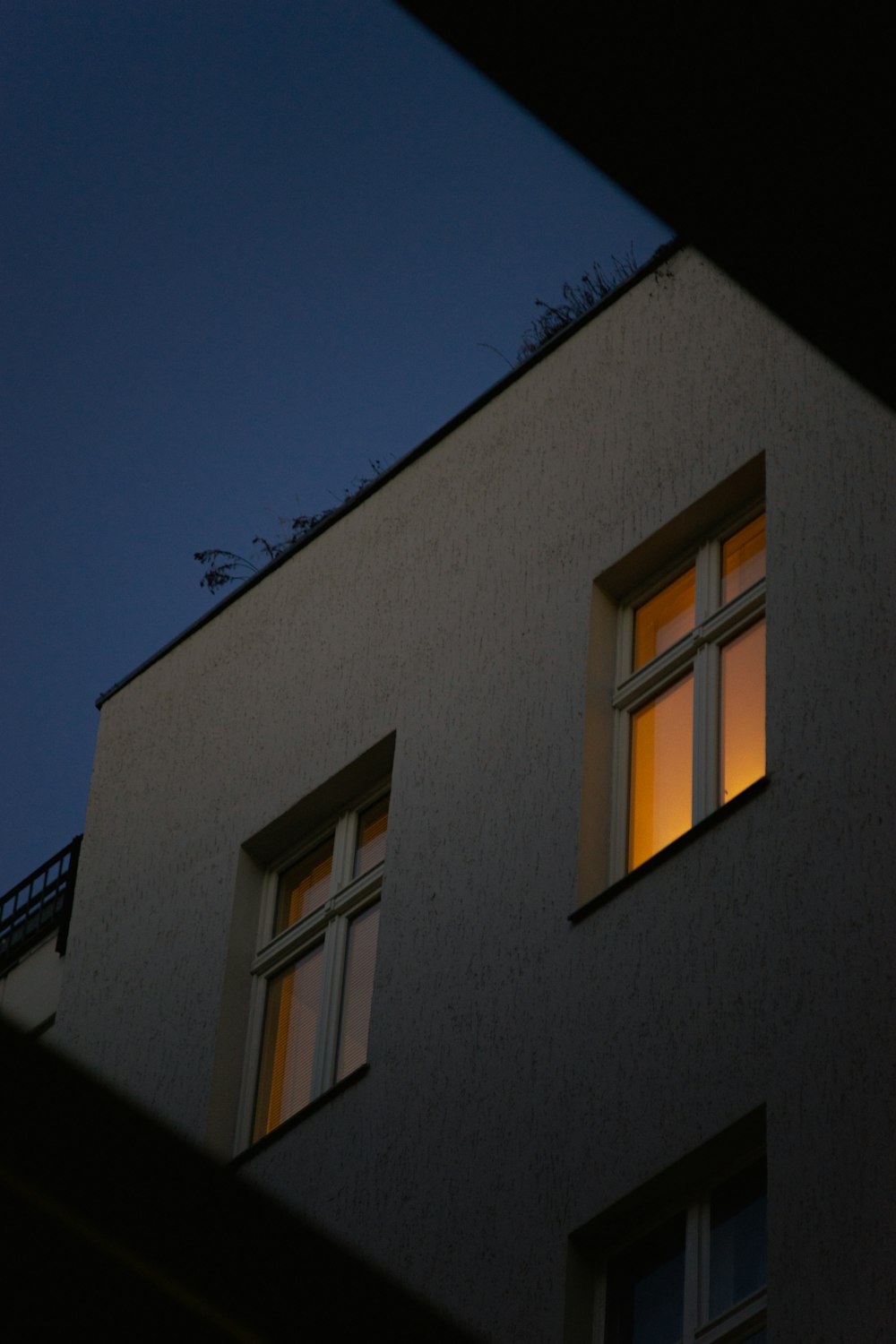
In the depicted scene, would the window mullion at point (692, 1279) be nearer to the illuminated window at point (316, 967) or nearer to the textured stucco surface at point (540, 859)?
the textured stucco surface at point (540, 859)

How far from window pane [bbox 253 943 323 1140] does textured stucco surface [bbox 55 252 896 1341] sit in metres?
0.16

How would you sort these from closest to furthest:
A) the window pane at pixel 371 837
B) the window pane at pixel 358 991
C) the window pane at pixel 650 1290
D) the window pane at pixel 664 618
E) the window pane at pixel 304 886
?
the window pane at pixel 650 1290, the window pane at pixel 664 618, the window pane at pixel 358 991, the window pane at pixel 371 837, the window pane at pixel 304 886

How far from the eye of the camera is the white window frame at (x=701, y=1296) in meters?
6.38

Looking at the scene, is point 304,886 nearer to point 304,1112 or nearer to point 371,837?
point 371,837

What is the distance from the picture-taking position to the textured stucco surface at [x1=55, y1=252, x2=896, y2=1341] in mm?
6715

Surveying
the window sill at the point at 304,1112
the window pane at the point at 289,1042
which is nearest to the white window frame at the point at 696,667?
the window sill at the point at 304,1112

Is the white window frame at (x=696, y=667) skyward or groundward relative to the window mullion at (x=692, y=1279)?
skyward

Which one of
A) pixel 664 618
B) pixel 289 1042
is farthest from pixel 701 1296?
pixel 289 1042

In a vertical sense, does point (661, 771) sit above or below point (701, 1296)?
above

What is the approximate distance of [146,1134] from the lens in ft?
7.00

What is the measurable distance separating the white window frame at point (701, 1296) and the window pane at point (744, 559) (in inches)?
106

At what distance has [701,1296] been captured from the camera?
6688 millimetres

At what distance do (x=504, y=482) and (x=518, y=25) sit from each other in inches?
302

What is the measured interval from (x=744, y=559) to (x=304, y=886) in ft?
10.1
